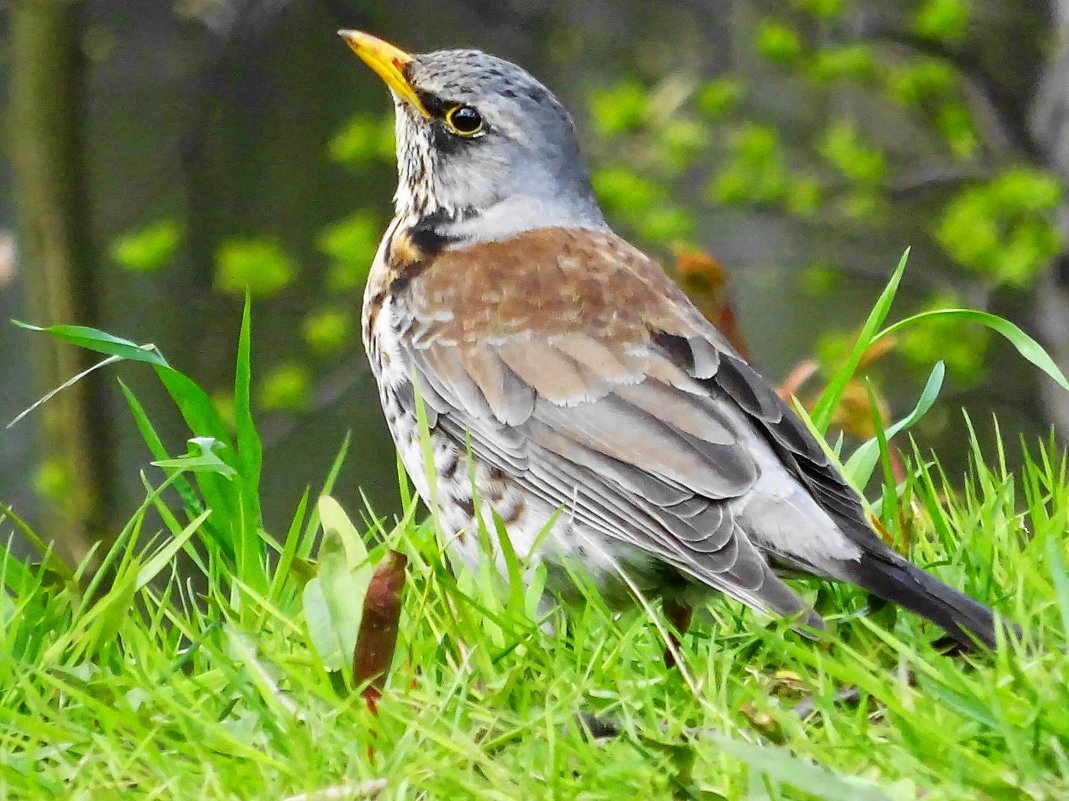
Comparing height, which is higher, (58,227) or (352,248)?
(58,227)

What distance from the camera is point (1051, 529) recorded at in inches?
122

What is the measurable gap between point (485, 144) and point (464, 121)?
9 centimetres

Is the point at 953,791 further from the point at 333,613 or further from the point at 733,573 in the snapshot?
the point at 333,613

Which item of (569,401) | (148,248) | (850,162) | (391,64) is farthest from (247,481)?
(850,162)

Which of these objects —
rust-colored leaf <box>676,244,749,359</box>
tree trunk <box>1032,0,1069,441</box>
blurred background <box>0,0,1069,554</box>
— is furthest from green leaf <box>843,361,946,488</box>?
tree trunk <box>1032,0,1069,441</box>

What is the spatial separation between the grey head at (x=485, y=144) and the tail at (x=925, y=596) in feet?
5.35

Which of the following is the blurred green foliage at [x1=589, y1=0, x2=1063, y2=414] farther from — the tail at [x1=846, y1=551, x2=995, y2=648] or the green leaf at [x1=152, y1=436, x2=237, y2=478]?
the green leaf at [x1=152, y1=436, x2=237, y2=478]

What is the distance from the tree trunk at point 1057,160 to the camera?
8.97 metres

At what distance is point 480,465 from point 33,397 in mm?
5710

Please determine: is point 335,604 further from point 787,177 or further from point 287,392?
point 787,177

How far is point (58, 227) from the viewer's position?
771cm

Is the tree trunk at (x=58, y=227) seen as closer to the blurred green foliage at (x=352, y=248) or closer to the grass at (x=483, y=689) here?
the blurred green foliage at (x=352, y=248)

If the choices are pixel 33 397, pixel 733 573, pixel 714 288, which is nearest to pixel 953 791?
pixel 733 573

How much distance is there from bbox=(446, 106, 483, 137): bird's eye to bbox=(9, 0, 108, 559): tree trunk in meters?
4.10
